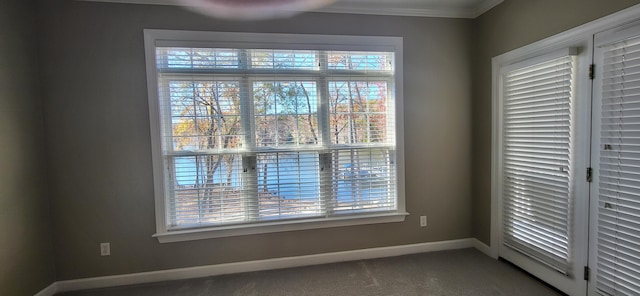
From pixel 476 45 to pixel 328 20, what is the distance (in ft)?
5.15

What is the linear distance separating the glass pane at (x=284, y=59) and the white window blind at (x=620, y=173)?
210cm

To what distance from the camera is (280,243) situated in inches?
103

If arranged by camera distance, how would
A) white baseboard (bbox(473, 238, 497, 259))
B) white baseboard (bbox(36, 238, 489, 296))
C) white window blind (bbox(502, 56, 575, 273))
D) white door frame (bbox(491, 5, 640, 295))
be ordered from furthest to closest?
white baseboard (bbox(473, 238, 497, 259)) → white baseboard (bbox(36, 238, 489, 296)) → white window blind (bbox(502, 56, 575, 273)) → white door frame (bbox(491, 5, 640, 295))

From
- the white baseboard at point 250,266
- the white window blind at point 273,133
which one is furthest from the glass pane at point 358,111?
the white baseboard at point 250,266

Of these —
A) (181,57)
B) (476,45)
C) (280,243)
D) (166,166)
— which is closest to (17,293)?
(166,166)

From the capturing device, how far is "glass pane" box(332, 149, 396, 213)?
2.68 meters

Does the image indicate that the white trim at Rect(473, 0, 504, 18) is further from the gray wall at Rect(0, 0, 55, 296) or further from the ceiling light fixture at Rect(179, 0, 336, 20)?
the gray wall at Rect(0, 0, 55, 296)

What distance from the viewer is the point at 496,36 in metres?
2.57

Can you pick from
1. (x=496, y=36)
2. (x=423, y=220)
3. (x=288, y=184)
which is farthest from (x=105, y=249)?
(x=496, y=36)

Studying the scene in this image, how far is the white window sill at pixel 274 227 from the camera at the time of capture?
243cm

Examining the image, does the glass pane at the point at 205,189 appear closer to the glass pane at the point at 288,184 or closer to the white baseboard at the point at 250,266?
the glass pane at the point at 288,184

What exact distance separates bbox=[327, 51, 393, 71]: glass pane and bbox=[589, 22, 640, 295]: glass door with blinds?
58.9 inches

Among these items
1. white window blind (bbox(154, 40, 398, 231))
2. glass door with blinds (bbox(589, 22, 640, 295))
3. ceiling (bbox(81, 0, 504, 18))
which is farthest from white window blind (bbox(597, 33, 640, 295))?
white window blind (bbox(154, 40, 398, 231))

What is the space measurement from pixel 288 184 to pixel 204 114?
99cm
